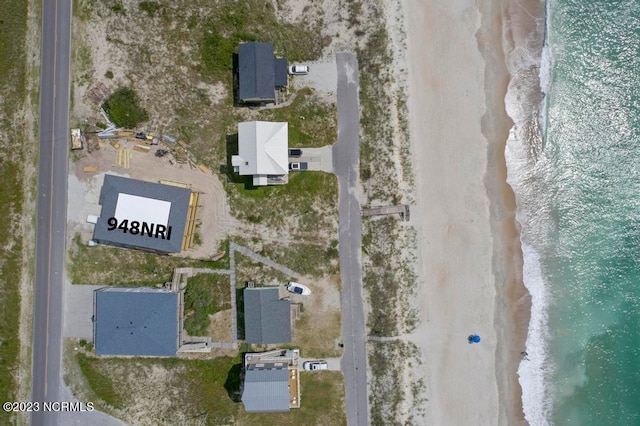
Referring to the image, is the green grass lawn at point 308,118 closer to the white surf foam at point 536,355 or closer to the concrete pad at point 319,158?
the concrete pad at point 319,158

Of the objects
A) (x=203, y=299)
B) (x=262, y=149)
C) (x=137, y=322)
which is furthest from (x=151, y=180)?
(x=137, y=322)

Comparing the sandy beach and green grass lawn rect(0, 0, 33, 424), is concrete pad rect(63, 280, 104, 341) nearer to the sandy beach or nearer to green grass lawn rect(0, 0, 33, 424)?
green grass lawn rect(0, 0, 33, 424)

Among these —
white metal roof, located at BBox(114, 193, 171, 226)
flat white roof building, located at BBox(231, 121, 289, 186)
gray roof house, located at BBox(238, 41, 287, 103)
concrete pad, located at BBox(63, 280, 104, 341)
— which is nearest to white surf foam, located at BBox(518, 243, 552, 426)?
flat white roof building, located at BBox(231, 121, 289, 186)

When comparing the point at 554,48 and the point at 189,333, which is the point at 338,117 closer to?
the point at 554,48

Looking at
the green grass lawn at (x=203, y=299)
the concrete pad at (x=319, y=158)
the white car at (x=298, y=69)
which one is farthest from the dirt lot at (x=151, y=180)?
the white car at (x=298, y=69)

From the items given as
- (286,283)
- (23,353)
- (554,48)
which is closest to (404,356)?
(286,283)
